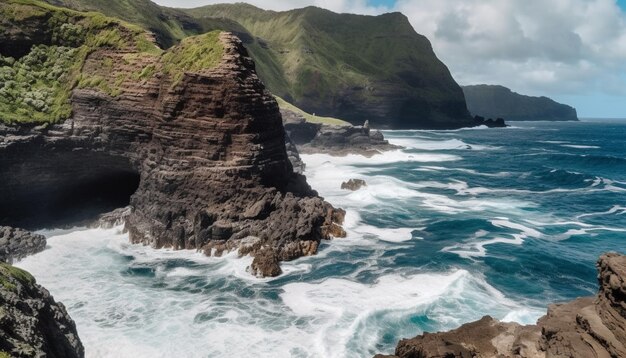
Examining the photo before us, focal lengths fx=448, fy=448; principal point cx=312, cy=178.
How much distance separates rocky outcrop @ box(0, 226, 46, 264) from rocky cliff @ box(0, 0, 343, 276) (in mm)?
5289

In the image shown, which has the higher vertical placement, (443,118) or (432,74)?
(432,74)

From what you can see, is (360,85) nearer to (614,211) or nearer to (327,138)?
(327,138)

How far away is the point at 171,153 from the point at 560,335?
3024 cm

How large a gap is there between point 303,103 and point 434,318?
139 m

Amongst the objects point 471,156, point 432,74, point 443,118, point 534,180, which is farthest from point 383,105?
point 534,180

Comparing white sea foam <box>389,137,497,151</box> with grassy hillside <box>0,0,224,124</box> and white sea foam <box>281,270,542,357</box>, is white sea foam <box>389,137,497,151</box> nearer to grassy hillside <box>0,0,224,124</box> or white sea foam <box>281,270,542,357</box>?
grassy hillside <box>0,0,224,124</box>

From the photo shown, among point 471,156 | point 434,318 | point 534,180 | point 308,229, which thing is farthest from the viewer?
point 471,156

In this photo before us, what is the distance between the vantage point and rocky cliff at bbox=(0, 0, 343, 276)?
34625 millimetres

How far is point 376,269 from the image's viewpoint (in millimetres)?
30656

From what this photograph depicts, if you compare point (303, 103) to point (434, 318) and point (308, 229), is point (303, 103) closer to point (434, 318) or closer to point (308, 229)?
point (308, 229)

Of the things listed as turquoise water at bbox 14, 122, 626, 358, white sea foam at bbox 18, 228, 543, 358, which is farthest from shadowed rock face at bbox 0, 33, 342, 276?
white sea foam at bbox 18, 228, 543, 358

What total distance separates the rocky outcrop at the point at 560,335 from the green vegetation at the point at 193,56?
27.7 m

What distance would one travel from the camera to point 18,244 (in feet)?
106

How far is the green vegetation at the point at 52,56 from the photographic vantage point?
38.8m
